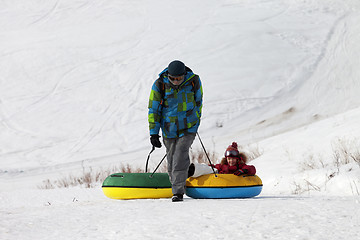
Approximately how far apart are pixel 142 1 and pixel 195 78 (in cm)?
2492

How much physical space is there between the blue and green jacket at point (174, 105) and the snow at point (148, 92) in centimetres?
132

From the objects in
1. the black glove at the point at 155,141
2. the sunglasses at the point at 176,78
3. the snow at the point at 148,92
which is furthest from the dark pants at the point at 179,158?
the snow at the point at 148,92

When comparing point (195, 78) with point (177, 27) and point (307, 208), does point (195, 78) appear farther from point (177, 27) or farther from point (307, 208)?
point (177, 27)

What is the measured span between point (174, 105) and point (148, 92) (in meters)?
14.4

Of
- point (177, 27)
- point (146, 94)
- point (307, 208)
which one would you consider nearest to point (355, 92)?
point (146, 94)

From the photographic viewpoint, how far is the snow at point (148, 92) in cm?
386

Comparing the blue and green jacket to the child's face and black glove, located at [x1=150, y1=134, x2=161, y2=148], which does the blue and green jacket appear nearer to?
black glove, located at [x1=150, y1=134, x2=161, y2=148]

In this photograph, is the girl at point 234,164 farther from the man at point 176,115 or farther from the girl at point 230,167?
the man at point 176,115

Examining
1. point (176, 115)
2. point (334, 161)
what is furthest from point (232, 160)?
point (334, 161)

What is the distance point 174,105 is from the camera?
17.7 feet

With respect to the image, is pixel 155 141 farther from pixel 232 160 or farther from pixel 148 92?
pixel 148 92

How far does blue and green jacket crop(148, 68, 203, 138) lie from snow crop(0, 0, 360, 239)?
1.32m

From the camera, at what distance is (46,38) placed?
26312mm

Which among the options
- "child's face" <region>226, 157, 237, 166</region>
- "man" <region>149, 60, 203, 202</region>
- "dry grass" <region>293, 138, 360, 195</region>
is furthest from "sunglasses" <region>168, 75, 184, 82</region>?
"dry grass" <region>293, 138, 360, 195</region>
